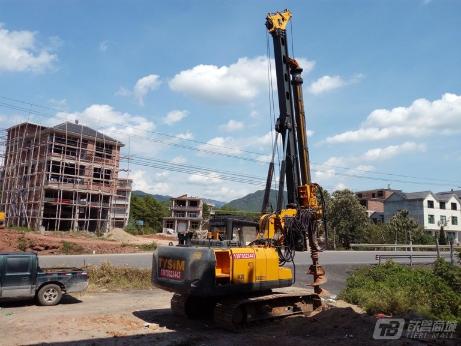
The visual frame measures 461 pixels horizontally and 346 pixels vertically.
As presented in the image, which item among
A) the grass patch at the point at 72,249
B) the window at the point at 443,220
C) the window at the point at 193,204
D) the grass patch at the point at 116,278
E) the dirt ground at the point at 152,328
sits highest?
the window at the point at 193,204

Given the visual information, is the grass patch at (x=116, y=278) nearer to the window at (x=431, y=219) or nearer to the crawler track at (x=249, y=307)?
the crawler track at (x=249, y=307)

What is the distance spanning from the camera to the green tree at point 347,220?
2338 inches

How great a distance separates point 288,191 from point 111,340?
761cm

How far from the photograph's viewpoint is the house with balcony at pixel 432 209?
84000mm

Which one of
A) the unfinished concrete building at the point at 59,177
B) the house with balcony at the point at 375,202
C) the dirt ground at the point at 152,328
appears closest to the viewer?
the dirt ground at the point at 152,328

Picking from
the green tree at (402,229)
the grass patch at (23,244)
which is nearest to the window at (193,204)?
the green tree at (402,229)

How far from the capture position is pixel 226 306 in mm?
12148

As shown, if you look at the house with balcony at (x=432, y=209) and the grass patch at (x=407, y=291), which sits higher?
the house with balcony at (x=432, y=209)

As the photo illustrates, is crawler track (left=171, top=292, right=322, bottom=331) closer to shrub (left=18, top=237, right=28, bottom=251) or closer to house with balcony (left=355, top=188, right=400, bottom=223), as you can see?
shrub (left=18, top=237, right=28, bottom=251)

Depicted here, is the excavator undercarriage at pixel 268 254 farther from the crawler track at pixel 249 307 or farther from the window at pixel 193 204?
the window at pixel 193 204

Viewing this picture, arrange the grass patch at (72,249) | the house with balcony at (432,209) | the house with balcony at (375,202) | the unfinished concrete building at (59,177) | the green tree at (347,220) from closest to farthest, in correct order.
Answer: the grass patch at (72,249), the green tree at (347,220), the unfinished concrete building at (59,177), the house with balcony at (432,209), the house with balcony at (375,202)

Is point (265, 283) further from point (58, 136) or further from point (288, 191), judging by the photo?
point (58, 136)

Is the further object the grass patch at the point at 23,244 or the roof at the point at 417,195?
the roof at the point at 417,195

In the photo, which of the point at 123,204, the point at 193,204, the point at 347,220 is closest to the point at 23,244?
the point at 347,220
